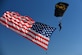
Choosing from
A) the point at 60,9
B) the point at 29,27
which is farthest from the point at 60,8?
the point at 29,27

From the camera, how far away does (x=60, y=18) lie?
546 cm

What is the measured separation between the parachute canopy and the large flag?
37 centimetres

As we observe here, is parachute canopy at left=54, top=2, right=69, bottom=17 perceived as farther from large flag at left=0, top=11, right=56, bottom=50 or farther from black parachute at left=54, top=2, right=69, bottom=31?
large flag at left=0, top=11, right=56, bottom=50

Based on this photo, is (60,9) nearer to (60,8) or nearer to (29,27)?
(60,8)

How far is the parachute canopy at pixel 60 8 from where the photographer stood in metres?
5.30

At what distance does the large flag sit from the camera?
5496 mm

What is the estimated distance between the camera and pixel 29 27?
5652 millimetres

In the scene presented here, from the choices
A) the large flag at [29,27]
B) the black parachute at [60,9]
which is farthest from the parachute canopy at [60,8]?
the large flag at [29,27]

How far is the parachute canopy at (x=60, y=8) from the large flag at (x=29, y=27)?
0.37m

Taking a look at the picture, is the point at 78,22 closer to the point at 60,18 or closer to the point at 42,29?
the point at 60,18

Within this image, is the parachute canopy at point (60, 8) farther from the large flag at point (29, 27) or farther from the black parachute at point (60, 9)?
the large flag at point (29, 27)

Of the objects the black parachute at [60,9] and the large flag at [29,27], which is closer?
the black parachute at [60,9]

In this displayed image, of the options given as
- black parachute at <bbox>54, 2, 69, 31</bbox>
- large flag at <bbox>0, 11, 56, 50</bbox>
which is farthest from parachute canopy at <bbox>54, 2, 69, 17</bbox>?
large flag at <bbox>0, 11, 56, 50</bbox>

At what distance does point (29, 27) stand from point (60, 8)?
2.99ft
